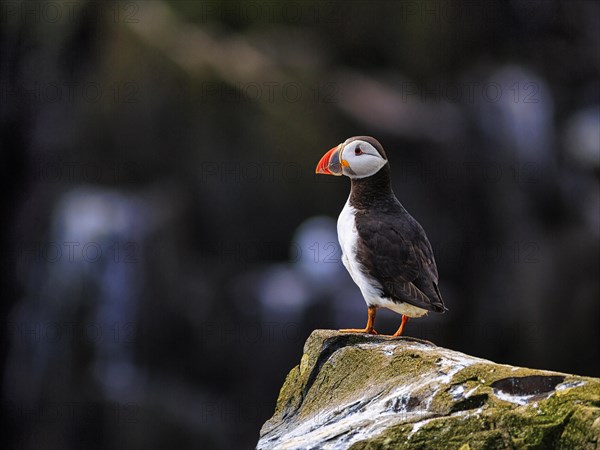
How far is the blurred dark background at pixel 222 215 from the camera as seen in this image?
41.2ft

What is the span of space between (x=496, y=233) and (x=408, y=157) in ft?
5.21

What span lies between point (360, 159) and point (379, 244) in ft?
1.47

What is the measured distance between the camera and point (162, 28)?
48.0 ft

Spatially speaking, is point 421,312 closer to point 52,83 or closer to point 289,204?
point 289,204

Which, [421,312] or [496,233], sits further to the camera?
[496,233]

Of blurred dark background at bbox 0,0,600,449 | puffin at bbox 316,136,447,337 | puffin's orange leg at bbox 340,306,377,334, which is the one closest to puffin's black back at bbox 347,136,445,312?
puffin at bbox 316,136,447,337

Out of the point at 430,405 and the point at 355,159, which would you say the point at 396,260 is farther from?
the point at 430,405

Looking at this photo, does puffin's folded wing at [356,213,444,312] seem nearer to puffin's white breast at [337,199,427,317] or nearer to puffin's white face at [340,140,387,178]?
puffin's white breast at [337,199,427,317]

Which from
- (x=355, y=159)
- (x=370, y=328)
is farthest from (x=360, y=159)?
(x=370, y=328)

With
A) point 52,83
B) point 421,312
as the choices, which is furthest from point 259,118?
point 421,312

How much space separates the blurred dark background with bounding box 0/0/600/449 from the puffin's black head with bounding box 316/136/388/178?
6572 millimetres

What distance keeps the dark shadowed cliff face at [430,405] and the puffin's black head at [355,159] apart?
34.6 inches

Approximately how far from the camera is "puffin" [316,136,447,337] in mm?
5164

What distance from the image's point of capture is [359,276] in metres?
5.32
